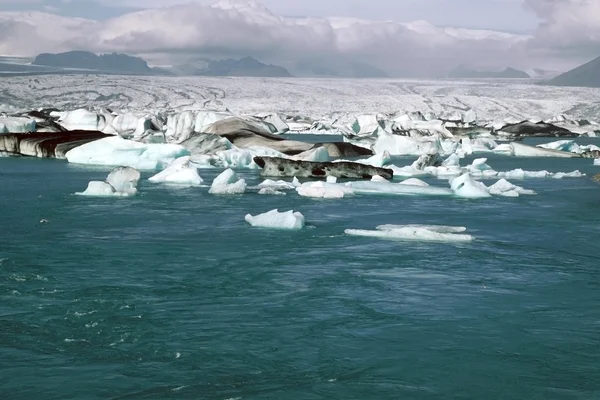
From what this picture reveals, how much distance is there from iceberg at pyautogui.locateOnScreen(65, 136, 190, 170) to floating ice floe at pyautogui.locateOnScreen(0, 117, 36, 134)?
7910 mm

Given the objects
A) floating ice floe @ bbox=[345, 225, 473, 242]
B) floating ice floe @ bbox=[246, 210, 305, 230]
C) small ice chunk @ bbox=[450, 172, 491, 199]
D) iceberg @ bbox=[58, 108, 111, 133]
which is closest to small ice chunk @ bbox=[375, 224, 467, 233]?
floating ice floe @ bbox=[345, 225, 473, 242]

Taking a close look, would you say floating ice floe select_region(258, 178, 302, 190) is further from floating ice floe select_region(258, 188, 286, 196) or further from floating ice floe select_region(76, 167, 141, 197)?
floating ice floe select_region(76, 167, 141, 197)

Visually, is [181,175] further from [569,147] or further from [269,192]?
[569,147]

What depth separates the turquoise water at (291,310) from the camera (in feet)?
14.6

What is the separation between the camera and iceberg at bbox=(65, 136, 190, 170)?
66.2 ft

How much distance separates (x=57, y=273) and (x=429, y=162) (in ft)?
46.3

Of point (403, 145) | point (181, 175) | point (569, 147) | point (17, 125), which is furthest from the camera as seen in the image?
point (569, 147)

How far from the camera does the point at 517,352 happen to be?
5.02 metres

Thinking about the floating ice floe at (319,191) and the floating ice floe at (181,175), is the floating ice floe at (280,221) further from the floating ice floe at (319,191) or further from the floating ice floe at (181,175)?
the floating ice floe at (181,175)

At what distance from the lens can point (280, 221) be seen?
386 inches

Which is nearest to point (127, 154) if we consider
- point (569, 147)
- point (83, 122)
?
point (83, 122)

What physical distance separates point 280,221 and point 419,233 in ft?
5.69

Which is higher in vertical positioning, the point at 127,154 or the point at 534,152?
the point at 127,154

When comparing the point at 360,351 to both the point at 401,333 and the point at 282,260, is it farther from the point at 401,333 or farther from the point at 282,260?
the point at 282,260
